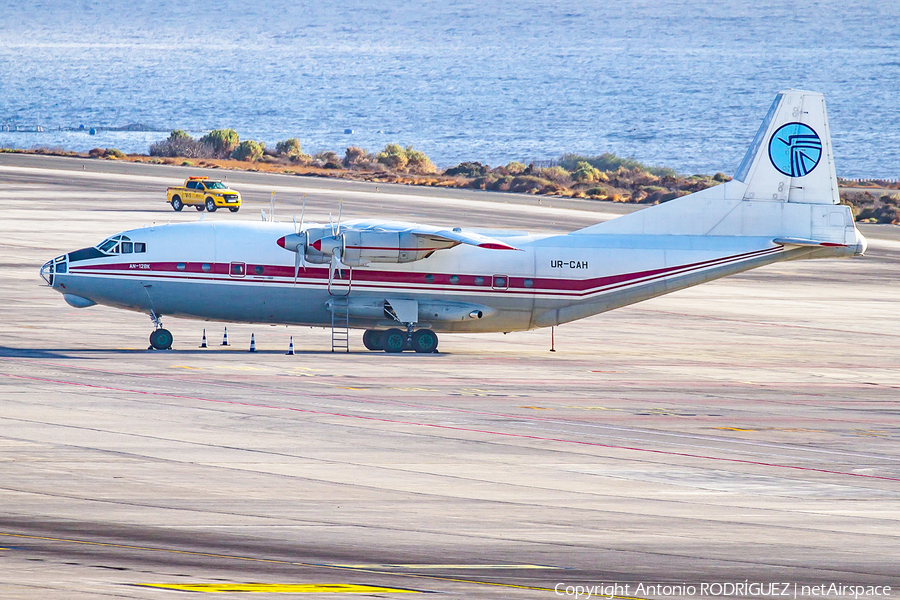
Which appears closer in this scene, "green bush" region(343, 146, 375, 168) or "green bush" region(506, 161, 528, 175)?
"green bush" region(506, 161, 528, 175)

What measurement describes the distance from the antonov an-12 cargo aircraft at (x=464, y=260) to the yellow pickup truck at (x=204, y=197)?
4170 cm

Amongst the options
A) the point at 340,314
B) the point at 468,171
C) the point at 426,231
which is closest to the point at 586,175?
Answer: the point at 468,171

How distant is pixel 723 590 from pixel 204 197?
6629 cm

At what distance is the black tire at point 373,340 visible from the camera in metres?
36.4

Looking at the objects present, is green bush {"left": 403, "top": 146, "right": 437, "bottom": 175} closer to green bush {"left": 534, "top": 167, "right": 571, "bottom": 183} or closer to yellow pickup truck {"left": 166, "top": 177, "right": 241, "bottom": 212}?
green bush {"left": 534, "top": 167, "right": 571, "bottom": 183}

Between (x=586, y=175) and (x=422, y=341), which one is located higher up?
(x=586, y=175)

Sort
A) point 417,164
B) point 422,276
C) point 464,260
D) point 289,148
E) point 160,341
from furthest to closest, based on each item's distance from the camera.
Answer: point 289,148
point 417,164
point 464,260
point 422,276
point 160,341

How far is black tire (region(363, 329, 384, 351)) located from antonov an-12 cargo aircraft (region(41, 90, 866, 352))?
31 mm

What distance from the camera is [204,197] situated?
76.9 meters

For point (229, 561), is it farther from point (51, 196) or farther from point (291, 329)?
point (51, 196)

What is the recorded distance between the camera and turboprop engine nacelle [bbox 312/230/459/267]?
33.9m

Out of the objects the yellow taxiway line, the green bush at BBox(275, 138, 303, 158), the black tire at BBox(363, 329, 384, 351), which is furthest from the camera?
the green bush at BBox(275, 138, 303, 158)

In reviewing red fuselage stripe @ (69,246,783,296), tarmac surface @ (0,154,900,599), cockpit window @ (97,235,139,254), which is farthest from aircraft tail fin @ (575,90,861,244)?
cockpit window @ (97,235,139,254)

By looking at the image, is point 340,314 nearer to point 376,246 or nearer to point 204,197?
point 376,246
